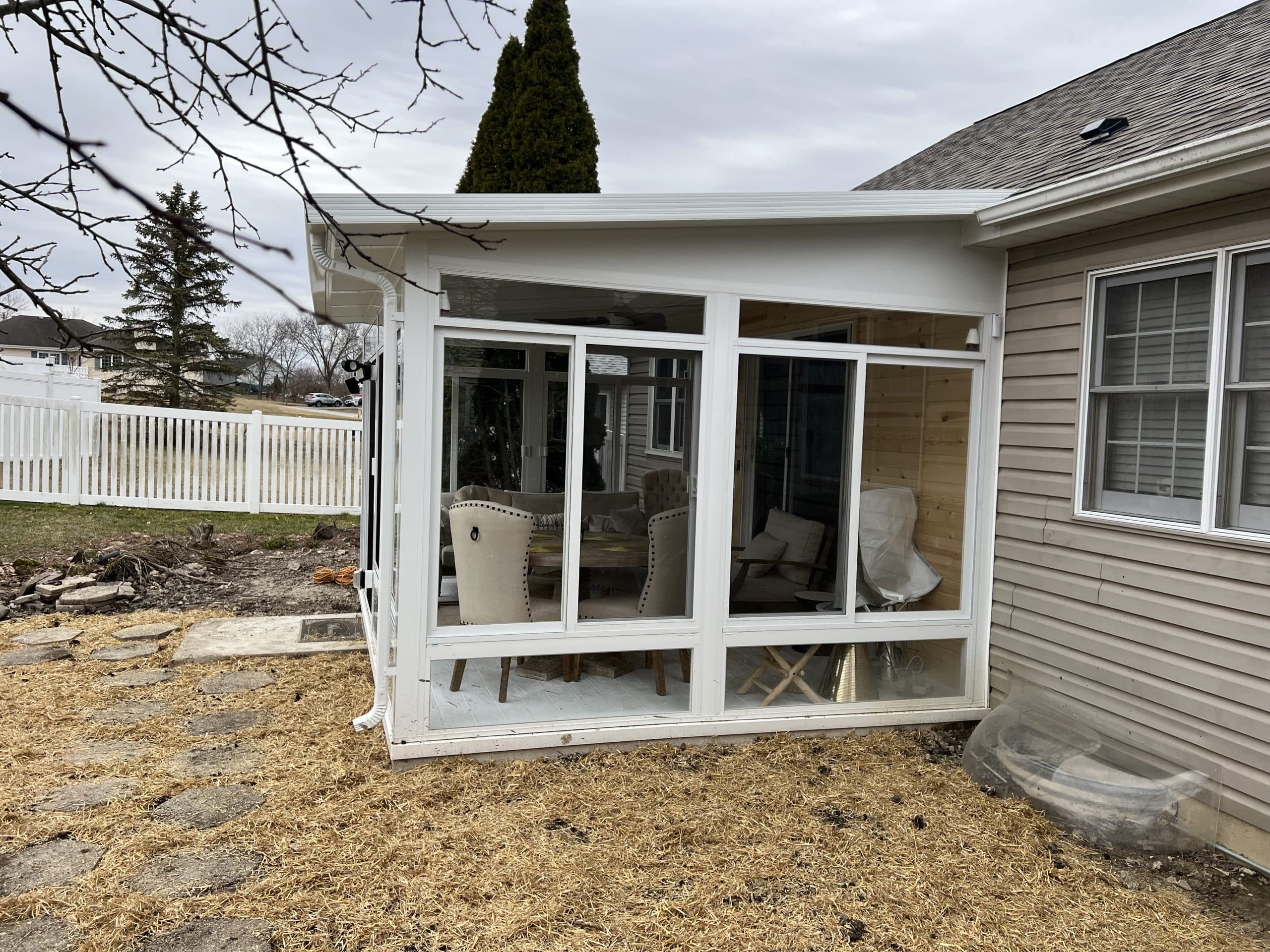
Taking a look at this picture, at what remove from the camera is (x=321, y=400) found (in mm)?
27969

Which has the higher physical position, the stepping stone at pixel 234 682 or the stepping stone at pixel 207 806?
the stepping stone at pixel 234 682

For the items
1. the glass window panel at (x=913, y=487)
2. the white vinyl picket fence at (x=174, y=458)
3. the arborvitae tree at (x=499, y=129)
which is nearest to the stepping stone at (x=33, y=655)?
the glass window panel at (x=913, y=487)

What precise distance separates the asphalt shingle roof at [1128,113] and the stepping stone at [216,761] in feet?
15.5

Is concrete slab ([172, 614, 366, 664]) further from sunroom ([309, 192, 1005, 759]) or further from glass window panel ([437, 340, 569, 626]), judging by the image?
glass window panel ([437, 340, 569, 626])

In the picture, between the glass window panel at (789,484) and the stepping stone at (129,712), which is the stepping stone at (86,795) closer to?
the stepping stone at (129,712)

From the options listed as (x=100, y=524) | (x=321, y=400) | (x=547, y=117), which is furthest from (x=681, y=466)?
(x=321, y=400)

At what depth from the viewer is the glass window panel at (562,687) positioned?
4.51 metres

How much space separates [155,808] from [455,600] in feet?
4.90

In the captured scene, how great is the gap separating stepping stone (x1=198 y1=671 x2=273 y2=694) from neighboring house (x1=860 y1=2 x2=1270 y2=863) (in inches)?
170

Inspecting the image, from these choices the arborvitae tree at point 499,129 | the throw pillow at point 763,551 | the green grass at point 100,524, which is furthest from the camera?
the arborvitae tree at point 499,129

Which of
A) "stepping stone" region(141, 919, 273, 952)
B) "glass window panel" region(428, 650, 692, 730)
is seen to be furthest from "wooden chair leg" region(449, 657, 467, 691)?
"stepping stone" region(141, 919, 273, 952)

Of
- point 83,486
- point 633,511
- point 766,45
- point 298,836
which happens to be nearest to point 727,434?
point 633,511

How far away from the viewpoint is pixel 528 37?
11.5 meters

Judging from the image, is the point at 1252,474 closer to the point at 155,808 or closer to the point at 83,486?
the point at 155,808
